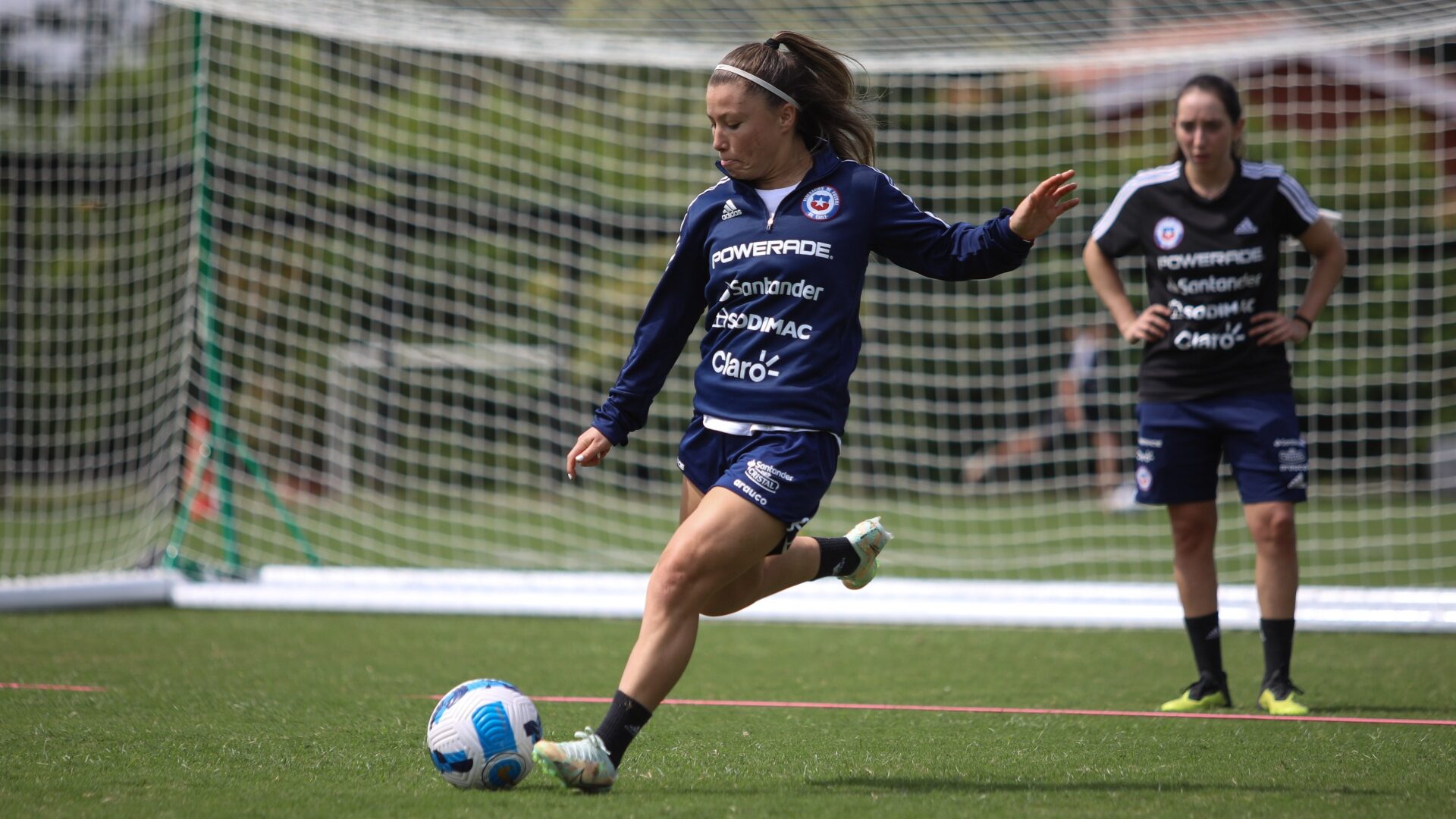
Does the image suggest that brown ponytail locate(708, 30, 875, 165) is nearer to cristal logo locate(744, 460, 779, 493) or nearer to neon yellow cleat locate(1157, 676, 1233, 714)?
cristal logo locate(744, 460, 779, 493)

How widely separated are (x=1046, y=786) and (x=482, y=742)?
49.2 inches

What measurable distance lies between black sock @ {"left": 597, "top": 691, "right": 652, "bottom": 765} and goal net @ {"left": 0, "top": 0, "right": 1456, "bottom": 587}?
6.24m

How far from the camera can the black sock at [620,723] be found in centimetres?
309

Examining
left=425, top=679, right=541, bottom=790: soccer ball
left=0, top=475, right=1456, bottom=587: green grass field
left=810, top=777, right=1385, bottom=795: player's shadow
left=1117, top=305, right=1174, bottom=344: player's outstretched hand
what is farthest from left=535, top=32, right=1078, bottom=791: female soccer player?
left=0, top=475, right=1456, bottom=587: green grass field

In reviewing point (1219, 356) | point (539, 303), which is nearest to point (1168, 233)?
point (1219, 356)

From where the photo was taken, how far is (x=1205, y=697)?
4551 mm

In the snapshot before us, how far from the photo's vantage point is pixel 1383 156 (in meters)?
10.8

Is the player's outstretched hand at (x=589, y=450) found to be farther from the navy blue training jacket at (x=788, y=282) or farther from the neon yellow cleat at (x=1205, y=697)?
the neon yellow cleat at (x=1205, y=697)

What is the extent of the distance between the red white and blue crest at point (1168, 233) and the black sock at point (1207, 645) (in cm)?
118

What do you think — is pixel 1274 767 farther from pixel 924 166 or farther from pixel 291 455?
pixel 291 455

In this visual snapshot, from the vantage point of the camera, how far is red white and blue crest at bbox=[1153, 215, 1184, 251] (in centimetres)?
458

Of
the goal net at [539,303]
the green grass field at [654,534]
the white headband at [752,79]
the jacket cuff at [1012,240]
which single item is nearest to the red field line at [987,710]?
the jacket cuff at [1012,240]

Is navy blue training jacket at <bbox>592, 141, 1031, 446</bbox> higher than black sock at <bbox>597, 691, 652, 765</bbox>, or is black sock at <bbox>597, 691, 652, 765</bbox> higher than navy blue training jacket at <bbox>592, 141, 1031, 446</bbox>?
navy blue training jacket at <bbox>592, 141, 1031, 446</bbox>

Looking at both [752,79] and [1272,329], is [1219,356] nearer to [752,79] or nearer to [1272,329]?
[1272,329]
